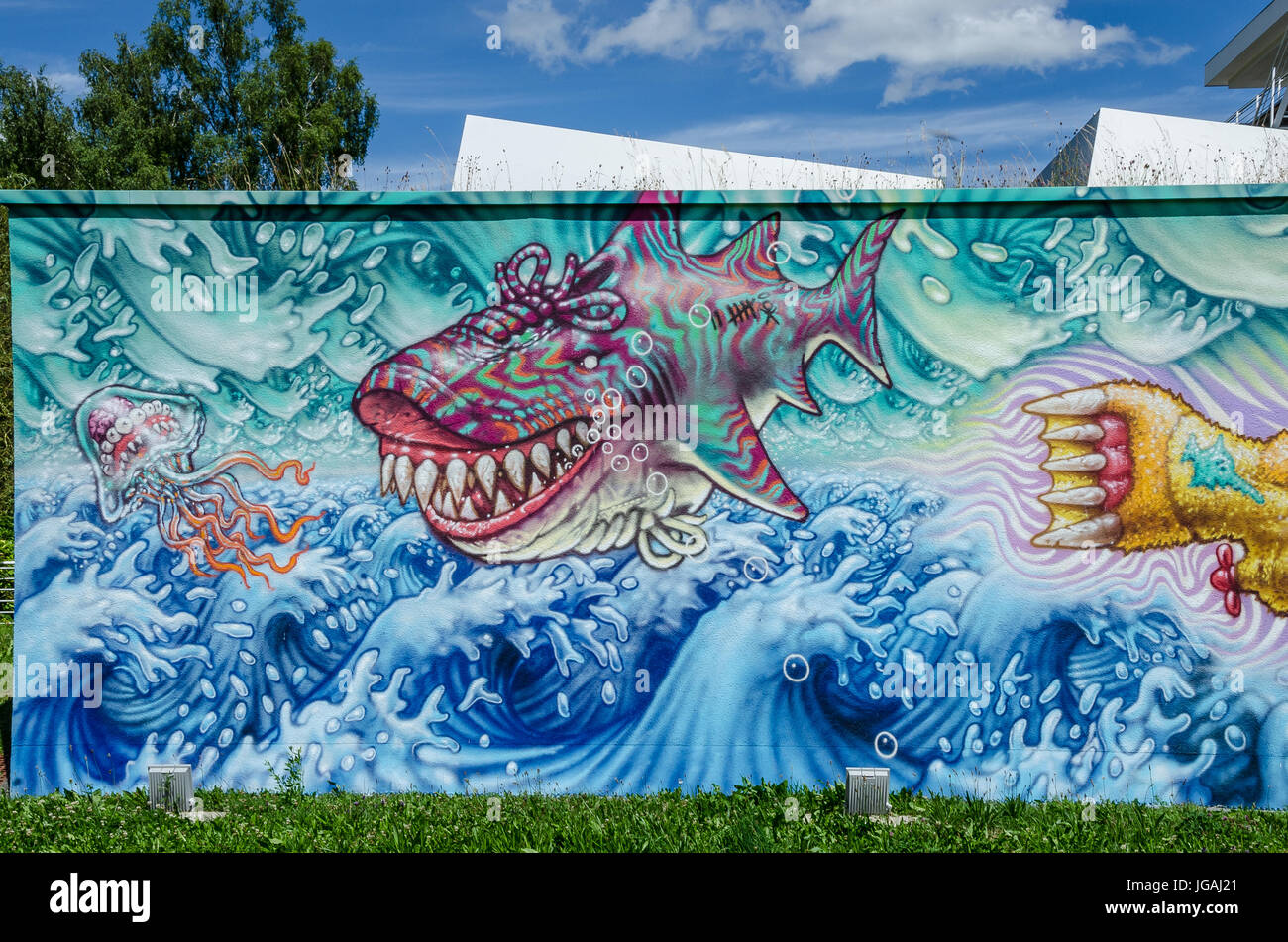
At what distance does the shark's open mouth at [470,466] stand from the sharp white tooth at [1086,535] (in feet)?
7.85

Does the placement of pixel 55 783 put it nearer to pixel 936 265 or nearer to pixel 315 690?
pixel 315 690

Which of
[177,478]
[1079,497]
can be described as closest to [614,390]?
[177,478]

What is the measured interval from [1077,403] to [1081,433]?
0.15m

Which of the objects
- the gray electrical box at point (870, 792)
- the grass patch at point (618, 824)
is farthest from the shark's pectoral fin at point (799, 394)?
the grass patch at point (618, 824)

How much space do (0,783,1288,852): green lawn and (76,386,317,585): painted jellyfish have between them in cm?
121

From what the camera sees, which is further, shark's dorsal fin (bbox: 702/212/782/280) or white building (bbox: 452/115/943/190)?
white building (bbox: 452/115/943/190)

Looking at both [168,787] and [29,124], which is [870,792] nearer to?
[168,787]

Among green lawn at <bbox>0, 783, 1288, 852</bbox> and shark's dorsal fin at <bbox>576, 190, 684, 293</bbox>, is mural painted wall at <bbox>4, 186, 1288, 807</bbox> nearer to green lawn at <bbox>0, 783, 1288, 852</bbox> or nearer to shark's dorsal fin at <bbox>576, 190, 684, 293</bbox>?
shark's dorsal fin at <bbox>576, 190, 684, 293</bbox>

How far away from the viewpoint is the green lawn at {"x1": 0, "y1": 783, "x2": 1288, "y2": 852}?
396cm

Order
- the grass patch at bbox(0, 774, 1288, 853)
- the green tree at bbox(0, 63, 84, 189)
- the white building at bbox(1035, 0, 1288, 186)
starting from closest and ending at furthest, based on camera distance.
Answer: the grass patch at bbox(0, 774, 1288, 853)
the white building at bbox(1035, 0, 1288, 186)
the green tree at bbox(0, 63, 84, 189)

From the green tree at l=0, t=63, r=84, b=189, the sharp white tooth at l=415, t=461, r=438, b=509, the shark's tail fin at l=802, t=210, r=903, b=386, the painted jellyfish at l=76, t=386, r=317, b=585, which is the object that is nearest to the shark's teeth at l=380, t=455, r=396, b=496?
the sharp white tooth at l=415, t=461, r=438, b=509

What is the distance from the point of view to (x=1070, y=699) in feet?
14.7
